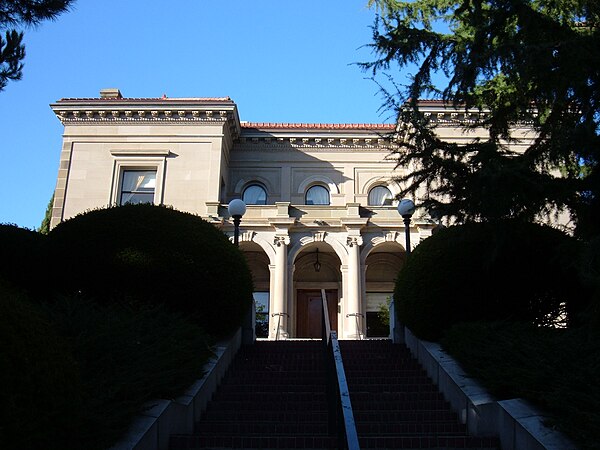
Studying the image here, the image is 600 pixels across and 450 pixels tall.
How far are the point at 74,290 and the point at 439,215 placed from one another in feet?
21.2

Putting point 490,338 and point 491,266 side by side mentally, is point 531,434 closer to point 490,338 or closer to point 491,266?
point 490,338

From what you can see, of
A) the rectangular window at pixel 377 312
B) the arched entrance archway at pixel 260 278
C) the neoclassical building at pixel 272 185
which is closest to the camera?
the neoclassical building at pixel 272 185

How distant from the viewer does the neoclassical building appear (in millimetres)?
23766

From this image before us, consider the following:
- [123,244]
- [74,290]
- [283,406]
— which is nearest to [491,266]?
[283,406]

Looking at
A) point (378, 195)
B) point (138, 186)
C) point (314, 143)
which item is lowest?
point (138, 186)

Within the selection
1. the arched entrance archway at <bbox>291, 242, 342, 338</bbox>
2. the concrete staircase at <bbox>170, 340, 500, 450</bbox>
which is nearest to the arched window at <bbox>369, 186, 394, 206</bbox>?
the arched entrance archway at <bbox>291, 242, 342, 338</bbox>

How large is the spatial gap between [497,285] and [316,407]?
160 inches

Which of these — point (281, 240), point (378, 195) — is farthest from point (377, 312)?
point (281, 240)

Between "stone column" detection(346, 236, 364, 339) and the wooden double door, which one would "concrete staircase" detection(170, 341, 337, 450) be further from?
the wooden double door

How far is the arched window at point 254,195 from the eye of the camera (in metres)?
28.6

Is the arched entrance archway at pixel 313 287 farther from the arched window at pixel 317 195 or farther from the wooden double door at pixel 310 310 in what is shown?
the arched window at pixel 317 195

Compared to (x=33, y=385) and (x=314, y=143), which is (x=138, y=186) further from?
(x=33, y=385)

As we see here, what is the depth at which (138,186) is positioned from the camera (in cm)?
2653

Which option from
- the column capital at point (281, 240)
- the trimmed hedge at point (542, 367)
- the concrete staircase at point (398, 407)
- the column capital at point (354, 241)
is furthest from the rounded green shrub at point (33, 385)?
the column capital at point (354, 241)
